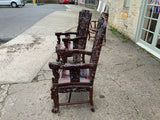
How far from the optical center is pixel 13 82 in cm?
265

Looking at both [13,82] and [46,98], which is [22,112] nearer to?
[46,98]

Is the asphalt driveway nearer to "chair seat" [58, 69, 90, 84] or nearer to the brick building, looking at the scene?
"chair seat" [58, 69, 90, 84]

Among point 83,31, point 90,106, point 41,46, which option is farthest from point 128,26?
point 90,106

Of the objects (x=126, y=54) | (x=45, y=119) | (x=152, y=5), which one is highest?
(x=152, y=5)

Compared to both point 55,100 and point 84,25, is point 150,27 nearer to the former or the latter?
point 84,25

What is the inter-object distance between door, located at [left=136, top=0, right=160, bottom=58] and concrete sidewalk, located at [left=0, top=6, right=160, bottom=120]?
293 millimetres

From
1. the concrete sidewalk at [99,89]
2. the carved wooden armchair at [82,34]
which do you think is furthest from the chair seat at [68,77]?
the carved wooden armchair at [82,34]

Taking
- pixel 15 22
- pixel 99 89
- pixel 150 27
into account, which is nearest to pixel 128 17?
pixel 150 27

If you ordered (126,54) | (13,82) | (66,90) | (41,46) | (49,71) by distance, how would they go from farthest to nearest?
(41,46) < (126,54) < (49,71) < (13,82) < (66,90)

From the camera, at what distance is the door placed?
12.4 feet

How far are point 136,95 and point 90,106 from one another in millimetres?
849

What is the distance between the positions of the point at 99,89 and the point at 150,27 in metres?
2.86

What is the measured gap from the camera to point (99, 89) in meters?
2.48

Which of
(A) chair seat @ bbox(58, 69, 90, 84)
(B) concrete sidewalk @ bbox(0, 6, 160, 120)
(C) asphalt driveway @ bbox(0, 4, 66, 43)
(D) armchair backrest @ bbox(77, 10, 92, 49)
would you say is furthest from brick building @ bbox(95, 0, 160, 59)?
(C) asphalt driveway @ bbox(0, 4, 66, 43)
